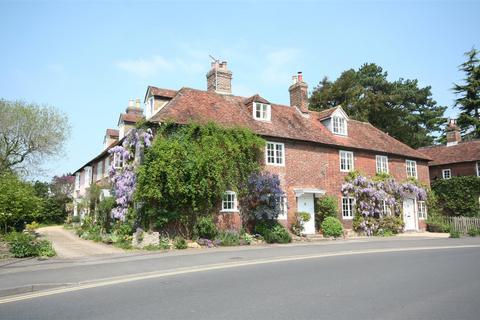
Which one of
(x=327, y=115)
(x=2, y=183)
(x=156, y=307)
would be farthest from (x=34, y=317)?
(x=327, y=115)

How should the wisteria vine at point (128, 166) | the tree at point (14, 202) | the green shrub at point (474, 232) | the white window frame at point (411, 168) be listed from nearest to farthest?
the tree at point (14, 202) < the wisteria vine at point (128, 166) < the green shrub at point (474, 232) < the white window frame at point (411, 168)

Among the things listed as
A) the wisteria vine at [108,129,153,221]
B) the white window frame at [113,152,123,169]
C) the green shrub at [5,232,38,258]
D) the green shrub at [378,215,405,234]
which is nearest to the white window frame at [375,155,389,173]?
the green shrub at [378,215,405,234]

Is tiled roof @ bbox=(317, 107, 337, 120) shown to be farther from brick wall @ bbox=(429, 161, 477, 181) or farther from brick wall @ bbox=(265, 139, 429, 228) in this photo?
brick wall @ bbox=(429, 161, 477, 181)

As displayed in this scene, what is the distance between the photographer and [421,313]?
6371 mm

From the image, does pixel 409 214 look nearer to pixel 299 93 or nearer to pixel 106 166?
pixel 299 93

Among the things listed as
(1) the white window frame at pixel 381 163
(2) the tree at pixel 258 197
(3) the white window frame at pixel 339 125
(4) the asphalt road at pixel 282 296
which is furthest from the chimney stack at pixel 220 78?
(4) the asphalt road at pixel 282 296

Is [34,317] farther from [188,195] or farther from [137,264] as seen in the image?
[188,195]

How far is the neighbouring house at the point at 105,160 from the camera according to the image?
84.1 feet

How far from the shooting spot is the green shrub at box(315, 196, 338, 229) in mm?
23625

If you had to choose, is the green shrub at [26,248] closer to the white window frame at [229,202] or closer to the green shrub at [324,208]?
the white window frame at [229,202]

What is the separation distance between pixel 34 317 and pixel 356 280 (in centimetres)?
679

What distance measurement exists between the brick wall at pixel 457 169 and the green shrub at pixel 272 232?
74.2 ft

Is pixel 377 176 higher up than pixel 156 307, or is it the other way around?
pixel 377 176

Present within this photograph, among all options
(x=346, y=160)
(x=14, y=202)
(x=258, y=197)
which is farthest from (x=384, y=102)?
(x=14, y=202)
